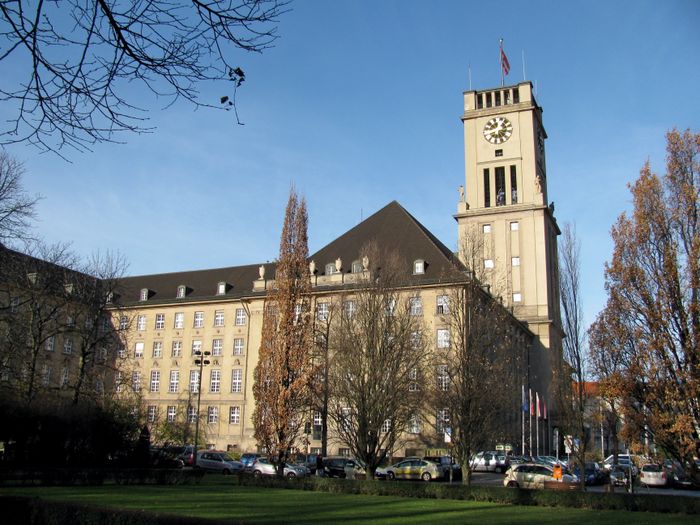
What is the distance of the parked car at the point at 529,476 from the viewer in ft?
115

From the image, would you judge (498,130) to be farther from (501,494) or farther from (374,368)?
(501,494)

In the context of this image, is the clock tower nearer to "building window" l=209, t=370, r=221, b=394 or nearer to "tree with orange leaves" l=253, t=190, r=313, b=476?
"building window" l=209, t=370, r=221, b=394

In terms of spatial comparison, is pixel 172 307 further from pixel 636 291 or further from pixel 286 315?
pixel 636 291

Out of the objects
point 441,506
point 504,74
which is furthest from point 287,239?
point 504,74

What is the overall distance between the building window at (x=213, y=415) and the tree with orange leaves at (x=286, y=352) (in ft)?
90.5

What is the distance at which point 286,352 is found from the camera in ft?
117

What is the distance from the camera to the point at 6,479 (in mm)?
26812

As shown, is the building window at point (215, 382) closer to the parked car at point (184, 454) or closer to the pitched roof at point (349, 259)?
the pitched roof at point (349, 259)

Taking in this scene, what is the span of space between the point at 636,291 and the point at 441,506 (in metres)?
10.00

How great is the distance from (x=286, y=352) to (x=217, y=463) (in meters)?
12.8

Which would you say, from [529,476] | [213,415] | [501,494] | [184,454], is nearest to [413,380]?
[529,476]

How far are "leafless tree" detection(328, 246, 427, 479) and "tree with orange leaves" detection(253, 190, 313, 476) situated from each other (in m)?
1.93

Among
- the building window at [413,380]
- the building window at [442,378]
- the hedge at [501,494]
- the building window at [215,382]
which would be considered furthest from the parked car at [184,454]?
the building window at [442,378]

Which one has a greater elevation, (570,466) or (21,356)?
(21,356)
